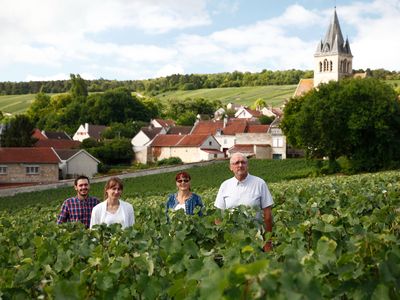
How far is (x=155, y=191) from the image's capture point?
4497 cm

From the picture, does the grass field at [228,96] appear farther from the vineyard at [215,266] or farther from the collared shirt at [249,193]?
the vineyard at [215,266]

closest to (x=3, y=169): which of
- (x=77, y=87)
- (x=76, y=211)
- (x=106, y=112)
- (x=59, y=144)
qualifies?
(x=59, y=144)

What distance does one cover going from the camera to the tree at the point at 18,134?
67750 mm

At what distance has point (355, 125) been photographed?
Result: 4956cm

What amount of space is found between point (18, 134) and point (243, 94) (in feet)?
398

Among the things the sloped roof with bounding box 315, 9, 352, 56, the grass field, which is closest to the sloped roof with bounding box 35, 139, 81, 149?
the sloped roof with bounding box 315, 9, 352, 56

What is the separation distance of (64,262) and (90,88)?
188 metres

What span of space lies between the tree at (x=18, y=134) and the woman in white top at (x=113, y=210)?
63.2 meters

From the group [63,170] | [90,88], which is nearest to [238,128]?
[63,170]

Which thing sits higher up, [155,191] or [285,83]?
[285,83]

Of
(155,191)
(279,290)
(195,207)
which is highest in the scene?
(279,290)

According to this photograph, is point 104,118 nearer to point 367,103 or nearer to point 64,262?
point 367,103

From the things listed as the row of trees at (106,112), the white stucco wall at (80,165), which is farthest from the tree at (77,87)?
the white stucco wall at (80,165)

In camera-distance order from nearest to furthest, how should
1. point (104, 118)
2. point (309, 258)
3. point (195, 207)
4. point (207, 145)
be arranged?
point (309, 258), point (195, 207), point (207, 145), point (104, 118)
